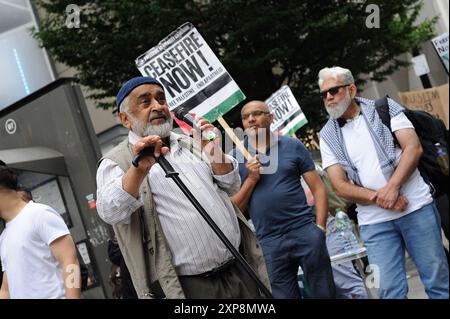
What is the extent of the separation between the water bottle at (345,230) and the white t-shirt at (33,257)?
304cm

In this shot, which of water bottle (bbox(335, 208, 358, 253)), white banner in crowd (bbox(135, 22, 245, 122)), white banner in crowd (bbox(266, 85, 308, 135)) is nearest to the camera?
white banner in crowd (bbox(135, 22, 245, 122))

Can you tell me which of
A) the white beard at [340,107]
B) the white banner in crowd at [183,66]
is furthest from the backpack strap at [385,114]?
the white banner in crowd at [183,66]

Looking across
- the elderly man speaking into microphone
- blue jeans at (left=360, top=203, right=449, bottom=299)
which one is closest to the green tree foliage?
blue jeans at (left=360, top=203, right=449, bottom=299)

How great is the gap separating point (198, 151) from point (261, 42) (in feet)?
35.3

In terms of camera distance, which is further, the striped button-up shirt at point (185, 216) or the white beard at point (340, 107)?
the white beard at point (340, 107)

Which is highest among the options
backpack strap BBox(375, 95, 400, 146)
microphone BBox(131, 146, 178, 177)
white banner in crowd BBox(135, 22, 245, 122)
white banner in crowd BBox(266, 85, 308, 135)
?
white banner in crowd BBox(135, 22, 245, 122)

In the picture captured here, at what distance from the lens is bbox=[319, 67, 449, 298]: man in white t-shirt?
4566 mm

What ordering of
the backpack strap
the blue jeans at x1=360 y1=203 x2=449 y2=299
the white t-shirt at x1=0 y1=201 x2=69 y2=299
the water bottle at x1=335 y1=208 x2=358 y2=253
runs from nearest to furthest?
the white t-shirt at x1=0 y1=201 x2=69 y2=299 → the blue jeans at x1=360 y1=203 x2=449 y2=299 → the backpack strap → the water bottle at x1=335 y1=208 x2=358 y2=253

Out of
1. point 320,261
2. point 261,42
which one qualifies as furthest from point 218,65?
point 261,42

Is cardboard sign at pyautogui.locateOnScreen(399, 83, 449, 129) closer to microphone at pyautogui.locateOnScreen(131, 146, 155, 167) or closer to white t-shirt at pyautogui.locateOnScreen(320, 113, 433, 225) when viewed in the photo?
white t-shirt at pyautogui.locateOnScreen(320, 113, 433, 225)

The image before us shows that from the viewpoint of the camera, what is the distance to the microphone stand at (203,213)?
2820 millimetres

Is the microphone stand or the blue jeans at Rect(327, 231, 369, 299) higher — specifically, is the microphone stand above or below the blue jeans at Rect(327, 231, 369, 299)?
above

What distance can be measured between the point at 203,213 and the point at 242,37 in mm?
11147

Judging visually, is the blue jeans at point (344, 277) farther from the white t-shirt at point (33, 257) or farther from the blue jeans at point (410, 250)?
the white t-shirt at point (33, 257)
